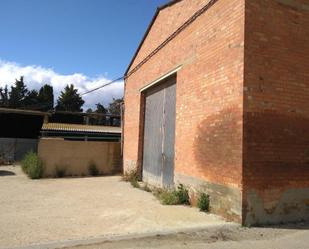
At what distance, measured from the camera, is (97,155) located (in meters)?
17.5

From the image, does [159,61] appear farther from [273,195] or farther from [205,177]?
[273,195]

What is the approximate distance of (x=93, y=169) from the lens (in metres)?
17.2

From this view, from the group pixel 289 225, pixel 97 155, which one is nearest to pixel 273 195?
pixel 289 225

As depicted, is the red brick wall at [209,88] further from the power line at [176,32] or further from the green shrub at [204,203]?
the green shrub at [204,203]

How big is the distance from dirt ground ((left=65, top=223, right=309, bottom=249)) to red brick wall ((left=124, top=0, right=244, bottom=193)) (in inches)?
40.5

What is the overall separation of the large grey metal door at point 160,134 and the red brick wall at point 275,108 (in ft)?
13.7

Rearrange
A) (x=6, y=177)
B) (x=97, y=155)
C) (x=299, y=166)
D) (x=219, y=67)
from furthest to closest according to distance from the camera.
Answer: (x=97, y=155) < (x=6, y=177) < (x=219, y=67) < (x=299, y=166)

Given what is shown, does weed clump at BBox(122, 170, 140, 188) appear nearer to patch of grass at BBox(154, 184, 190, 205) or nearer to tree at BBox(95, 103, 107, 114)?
patch of grass at BBox(154, 184, 190, 205)

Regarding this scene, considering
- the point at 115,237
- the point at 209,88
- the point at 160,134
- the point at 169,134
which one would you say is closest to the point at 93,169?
the point at 160,134

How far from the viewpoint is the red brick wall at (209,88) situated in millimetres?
7340

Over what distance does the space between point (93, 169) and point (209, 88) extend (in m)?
10.1

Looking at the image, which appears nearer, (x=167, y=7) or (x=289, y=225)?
(x=289, y=225)

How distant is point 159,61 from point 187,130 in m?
3.80

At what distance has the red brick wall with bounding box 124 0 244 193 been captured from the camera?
7340 mm
